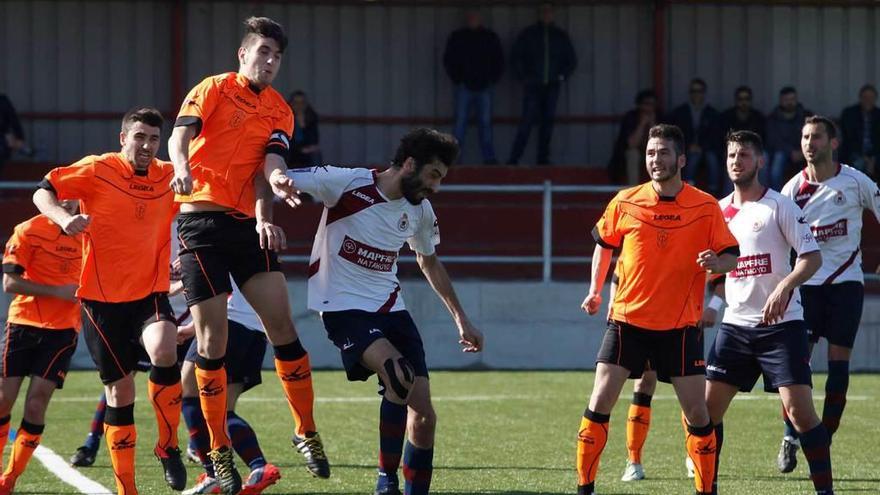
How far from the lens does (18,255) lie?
920 cm

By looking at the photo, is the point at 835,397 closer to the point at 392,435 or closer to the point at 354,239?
the point at 392,435

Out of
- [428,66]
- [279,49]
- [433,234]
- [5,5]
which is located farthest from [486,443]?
[5,5]

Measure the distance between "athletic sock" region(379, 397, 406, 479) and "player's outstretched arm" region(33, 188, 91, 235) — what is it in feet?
5.93

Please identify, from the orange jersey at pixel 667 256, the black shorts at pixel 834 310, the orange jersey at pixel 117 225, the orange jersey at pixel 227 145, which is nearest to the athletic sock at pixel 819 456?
the orange jersey at pixel 667 256

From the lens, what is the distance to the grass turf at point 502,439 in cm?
909

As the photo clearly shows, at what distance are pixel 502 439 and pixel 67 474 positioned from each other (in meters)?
3.41

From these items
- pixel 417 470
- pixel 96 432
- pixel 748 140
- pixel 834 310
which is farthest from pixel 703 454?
pixel 96 432

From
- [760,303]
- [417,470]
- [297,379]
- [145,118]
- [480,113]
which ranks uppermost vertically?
[480,113]

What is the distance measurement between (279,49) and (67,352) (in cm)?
243

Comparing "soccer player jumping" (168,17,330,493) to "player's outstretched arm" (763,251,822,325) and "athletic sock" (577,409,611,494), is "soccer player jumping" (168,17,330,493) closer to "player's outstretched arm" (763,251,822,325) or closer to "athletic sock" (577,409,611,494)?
"athletic sock" (577,409,611,494)

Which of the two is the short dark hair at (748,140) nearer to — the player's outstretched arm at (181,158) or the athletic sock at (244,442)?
the player's outstretched arm at (181,158)

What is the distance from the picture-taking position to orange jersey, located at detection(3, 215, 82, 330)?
8984 millimetres

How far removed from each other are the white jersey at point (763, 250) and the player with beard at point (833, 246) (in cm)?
145

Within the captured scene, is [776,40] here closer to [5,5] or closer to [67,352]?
[5,5]
